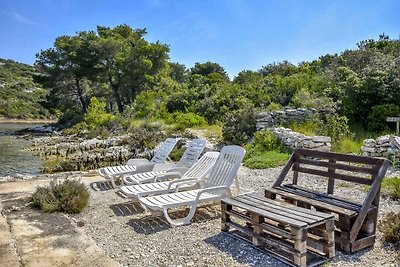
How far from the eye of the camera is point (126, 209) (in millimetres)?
5906

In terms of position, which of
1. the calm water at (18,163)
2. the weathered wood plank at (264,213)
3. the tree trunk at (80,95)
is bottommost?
the calm water at (18,163)

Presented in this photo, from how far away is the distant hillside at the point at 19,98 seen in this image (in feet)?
158

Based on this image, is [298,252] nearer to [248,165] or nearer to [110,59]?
[248,165]

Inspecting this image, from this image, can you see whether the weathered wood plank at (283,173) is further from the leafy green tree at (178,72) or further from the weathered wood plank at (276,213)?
the leafy green tree at (178,72)

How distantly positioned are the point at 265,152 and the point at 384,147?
313 centimetres

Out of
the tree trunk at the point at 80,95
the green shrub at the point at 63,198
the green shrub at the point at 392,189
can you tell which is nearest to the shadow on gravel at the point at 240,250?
the green shrub at the point at 63,198

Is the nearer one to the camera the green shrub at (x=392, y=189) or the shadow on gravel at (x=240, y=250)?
the shadow on gravel at (x=240, y=250)

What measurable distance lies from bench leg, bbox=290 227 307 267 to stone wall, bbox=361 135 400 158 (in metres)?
5.85

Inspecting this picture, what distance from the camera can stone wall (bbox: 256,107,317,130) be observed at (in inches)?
456

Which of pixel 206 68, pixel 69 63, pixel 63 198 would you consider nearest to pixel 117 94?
pixel 69 63

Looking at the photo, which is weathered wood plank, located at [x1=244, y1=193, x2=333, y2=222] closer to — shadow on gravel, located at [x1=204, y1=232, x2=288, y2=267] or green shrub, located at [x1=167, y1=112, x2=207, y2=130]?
shadow on gravel, located at [x1=204, y1=232, x2=288, y2=267]

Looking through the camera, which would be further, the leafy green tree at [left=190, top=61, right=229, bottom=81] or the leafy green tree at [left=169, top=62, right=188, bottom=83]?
the leafy green tree at [left=190, top=61, right=229, bottom=81]

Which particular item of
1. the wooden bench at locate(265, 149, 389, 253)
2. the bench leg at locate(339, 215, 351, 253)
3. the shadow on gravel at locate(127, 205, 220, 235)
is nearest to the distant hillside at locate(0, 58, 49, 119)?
the shadow on gravel at locate(127, 205, 220, 235)

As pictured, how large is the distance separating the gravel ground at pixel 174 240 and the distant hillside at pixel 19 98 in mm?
43429
